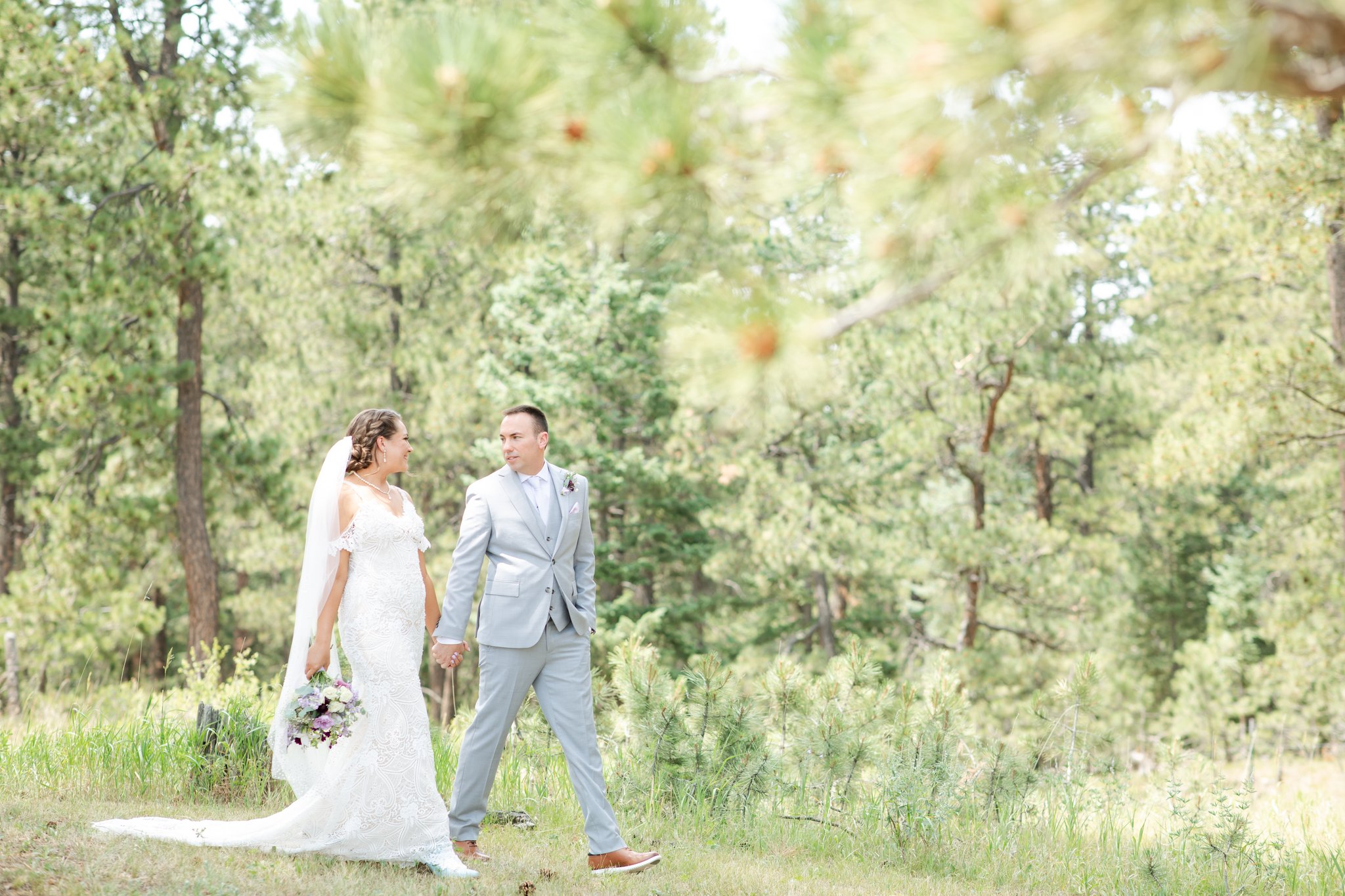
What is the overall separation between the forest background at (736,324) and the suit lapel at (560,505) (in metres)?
0.97

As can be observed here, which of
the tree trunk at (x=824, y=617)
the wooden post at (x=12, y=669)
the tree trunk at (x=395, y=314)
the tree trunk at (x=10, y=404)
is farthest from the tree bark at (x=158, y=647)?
the tree trunk at (x=824, y=617)

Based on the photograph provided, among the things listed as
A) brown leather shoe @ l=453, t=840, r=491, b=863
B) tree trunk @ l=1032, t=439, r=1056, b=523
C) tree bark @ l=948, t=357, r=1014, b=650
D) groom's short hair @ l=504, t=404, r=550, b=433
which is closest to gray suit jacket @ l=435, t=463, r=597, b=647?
groom's short hair @ l=504, t=404, r=550, b=433

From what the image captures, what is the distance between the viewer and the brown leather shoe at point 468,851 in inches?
168

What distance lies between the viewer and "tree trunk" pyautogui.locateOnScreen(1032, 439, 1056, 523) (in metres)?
17.0

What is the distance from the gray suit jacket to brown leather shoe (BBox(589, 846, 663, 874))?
866 mm

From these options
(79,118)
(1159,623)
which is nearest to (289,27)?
(79,118)

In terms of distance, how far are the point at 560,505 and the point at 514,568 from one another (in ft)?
1.09

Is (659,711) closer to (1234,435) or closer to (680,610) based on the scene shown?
(1234,435)

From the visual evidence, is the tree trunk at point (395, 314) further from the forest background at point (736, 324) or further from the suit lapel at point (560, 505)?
the suit lapel at point (560, 505)

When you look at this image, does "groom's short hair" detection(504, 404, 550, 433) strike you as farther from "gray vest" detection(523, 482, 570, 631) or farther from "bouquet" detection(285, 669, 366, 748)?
"bouquet" detection(285, 669, 366, 748)

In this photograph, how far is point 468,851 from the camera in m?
4.29

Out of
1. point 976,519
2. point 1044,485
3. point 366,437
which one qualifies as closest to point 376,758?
point 366,437

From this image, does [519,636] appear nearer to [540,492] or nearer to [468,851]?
[540,492]

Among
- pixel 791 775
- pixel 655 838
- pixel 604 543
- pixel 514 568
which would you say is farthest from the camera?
pixel 604 543
